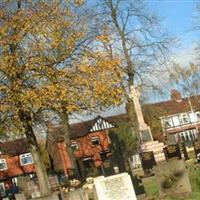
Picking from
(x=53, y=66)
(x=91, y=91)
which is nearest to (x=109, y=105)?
(x=91, y=91)

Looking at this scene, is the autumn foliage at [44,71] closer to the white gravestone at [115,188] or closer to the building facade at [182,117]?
the white gravestone at [115,188]

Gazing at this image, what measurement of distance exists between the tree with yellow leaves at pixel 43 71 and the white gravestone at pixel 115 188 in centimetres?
947

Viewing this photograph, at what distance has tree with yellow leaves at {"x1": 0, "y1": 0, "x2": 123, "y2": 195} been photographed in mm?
26453

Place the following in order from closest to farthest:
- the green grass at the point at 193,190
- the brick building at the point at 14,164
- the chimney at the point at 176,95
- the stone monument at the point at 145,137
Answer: the green grass at the point at 193,190 → the stone monument at the point at 145,137 → the brick building at the point at 14,164 → the chimney at the point at 176,95

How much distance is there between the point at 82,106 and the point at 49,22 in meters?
4.34

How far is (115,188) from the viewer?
17.3 m

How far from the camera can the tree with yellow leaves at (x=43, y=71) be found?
2645 centimetres

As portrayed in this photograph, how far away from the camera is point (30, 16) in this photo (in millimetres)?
27328

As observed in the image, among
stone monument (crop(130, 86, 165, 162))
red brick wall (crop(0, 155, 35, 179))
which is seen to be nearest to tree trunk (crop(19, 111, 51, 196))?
stone monument (crop(130, 86, 165, 162))

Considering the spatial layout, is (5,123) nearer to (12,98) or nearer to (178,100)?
(12,98)

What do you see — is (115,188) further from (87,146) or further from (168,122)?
(168,122)

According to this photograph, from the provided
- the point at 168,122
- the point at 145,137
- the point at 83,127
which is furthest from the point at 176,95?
the point at 145,137

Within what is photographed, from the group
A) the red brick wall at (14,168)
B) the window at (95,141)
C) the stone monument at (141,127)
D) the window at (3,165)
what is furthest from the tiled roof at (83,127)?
the stone monument at (141,127)

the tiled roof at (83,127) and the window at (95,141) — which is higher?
the tiled roof at (83,127)
